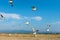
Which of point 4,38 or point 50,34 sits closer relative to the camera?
point 4,38

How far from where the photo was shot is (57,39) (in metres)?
35.6

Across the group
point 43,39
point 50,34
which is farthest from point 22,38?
point 50,34

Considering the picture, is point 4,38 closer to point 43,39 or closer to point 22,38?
point 22,38

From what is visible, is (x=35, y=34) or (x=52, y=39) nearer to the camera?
Answer: (x=52, y=39)

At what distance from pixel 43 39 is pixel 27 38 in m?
2.23

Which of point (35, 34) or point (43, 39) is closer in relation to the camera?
point (43, 39)

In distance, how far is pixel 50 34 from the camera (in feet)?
131

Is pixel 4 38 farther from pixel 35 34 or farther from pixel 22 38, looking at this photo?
pixel 35 34

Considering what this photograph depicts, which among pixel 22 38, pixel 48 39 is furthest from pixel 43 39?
pixel 22 38

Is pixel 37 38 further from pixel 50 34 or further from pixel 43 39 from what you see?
pixel 50 34

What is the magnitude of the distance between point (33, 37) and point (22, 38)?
57.8 inches

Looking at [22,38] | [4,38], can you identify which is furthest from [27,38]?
[4,38]

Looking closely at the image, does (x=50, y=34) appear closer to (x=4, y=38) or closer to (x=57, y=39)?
(x=57, y=39)

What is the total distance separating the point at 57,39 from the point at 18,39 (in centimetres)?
505
